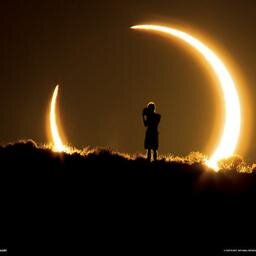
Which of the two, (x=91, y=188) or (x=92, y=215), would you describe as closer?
(x=92, y=215)

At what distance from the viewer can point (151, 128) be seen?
71.1 ft

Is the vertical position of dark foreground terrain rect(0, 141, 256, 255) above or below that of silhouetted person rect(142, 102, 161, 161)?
below

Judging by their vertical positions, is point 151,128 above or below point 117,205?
above

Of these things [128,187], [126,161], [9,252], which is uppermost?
[126,161]

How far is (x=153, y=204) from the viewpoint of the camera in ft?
58.1

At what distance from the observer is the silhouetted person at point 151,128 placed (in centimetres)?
2148

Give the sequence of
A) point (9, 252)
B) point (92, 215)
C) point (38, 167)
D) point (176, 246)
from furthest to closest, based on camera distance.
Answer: point (38, 167) → point (92, 215) → point (176, 246) → point (9, 252)

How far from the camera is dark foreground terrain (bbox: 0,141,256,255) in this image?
15.5m

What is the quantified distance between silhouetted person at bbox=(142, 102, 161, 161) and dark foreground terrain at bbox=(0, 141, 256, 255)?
71cm

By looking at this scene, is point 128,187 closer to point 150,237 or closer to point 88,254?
point 150,237

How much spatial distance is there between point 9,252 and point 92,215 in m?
3.07

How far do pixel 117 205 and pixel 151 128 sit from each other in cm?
475

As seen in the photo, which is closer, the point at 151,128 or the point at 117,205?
the point at 117,205

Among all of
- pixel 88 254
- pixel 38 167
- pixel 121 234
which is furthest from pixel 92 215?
pixel 38 167
